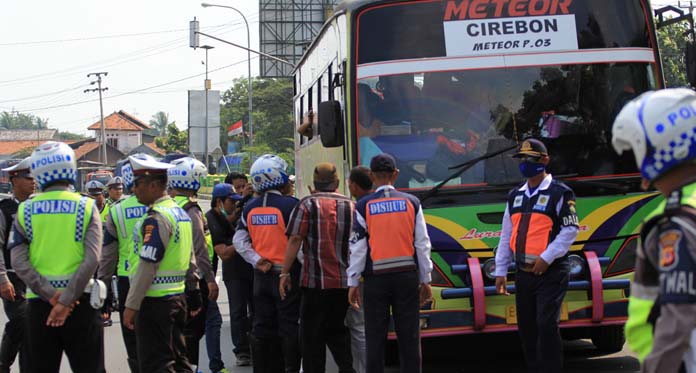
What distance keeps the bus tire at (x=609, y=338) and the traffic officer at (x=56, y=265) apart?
5.11 metres

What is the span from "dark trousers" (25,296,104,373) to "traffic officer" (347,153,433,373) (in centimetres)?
192

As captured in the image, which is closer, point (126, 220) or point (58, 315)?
point (58, 315)

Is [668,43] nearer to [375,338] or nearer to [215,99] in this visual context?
[215,99]

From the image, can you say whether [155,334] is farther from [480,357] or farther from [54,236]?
[480,357]

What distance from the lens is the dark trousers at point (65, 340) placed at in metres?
5.98

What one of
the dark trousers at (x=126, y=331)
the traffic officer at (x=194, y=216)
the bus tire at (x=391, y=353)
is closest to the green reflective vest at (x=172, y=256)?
the dark trousers at (x=126, y=331)

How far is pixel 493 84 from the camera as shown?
8.12m

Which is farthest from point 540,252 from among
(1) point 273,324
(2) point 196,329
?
(2) point 196,329

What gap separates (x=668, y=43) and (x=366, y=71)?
35.7 m

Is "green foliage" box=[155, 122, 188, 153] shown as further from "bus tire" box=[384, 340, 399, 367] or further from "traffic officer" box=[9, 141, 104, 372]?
"traffic officer" box=[9, 141, 104, 372]

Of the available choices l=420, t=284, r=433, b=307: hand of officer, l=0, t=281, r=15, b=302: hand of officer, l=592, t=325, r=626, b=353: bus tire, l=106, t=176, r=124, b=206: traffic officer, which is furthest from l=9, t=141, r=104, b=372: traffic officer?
l=106, t=176, r=124, b=206: traffic officer

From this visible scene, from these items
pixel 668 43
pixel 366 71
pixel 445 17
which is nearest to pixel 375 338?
pixel 366 71

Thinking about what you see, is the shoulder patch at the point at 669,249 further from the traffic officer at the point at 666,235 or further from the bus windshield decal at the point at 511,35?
the bus windshield decal at the point at 511,35

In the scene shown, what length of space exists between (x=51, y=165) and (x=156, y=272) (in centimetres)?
92
